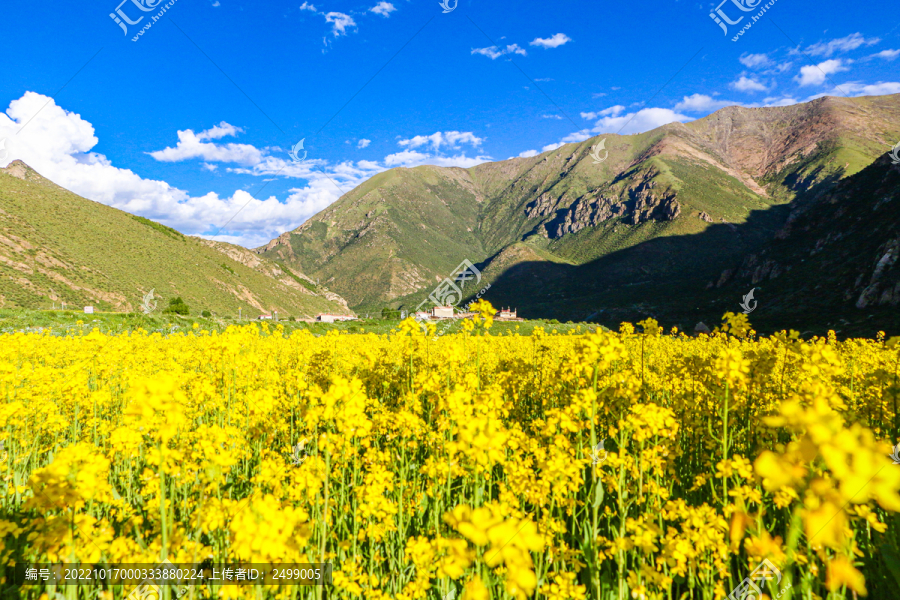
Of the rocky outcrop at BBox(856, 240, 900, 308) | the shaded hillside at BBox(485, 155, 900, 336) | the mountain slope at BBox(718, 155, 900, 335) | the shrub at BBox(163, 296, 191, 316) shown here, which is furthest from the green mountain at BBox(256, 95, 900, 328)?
the shrub at BBox(163, 296, 191, 316)

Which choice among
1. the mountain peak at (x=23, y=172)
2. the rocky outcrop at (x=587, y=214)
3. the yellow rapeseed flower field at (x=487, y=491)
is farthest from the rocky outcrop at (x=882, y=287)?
the mountain peak at (x=23, y=172)

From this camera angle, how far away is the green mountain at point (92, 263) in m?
48.4

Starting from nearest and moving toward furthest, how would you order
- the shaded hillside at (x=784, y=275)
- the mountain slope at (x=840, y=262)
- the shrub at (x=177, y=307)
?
the mountain slope at (x=840, y=262), the shaded hillside at (x=784, y=275), the shrub at (x=177, y=307)

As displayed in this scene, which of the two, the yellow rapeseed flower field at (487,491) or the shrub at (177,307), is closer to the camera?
the yellow rapeseed flower field at (487,491)

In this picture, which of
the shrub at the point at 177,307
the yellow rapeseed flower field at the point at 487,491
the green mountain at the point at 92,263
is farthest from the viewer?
the shrub at the point at 177,307

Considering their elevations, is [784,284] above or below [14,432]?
above

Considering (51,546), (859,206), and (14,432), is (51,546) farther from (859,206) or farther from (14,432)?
(859,206)

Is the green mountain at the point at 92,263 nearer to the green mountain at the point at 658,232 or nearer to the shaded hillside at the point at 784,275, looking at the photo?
the shaded hillside at the point at 784,275

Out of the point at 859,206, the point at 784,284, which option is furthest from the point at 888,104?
the point at 784,284

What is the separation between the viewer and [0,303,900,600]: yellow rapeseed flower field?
1.53 metres

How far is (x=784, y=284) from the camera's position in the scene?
48750 millimetres

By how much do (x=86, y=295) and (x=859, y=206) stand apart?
4106 inches
